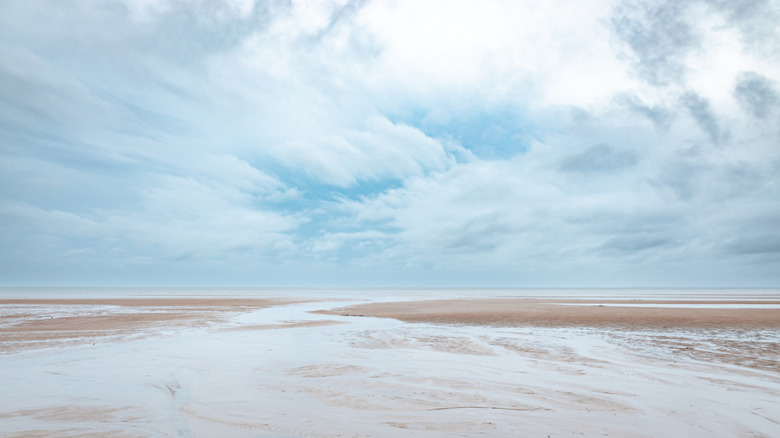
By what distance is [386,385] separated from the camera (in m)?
10.7

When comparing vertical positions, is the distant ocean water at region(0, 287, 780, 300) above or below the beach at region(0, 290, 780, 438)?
above

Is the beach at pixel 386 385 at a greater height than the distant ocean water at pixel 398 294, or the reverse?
the distant ocean water at pixel 398 294

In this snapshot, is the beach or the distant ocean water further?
the distant ocean water

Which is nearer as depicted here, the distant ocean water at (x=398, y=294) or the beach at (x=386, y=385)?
the beach at (x=386, y=385)

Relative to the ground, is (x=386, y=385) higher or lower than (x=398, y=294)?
lower

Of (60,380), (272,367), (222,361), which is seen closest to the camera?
(60,380)

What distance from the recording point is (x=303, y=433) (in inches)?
283

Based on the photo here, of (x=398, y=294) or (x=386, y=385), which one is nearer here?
(x=386, y=385)

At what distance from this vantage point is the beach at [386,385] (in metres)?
7.60

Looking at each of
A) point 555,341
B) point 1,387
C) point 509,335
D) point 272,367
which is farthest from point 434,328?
point 1,387

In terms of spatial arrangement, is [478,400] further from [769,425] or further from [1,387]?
[1,387]

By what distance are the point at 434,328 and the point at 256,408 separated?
1847 centimetres

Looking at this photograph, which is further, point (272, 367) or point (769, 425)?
point (272, 367)

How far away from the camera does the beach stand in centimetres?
760
